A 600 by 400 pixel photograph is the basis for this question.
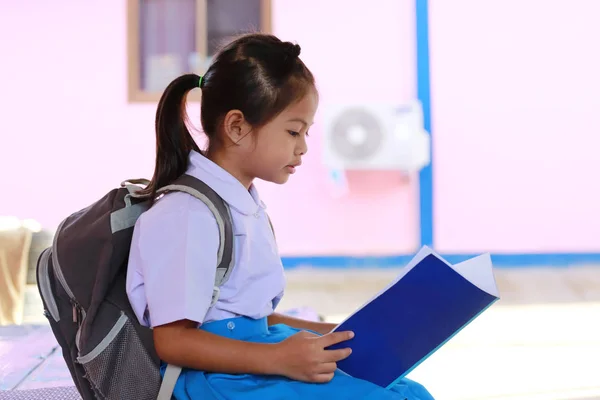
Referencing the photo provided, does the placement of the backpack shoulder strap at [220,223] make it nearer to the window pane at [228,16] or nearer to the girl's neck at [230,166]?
the girl's neck at [230,166]

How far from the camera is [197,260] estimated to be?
117 centimetres

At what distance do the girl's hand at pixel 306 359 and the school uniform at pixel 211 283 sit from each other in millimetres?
16

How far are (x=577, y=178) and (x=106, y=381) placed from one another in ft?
15.8

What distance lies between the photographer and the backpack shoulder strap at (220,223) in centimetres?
121

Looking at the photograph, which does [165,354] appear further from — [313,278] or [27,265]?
[313,278]

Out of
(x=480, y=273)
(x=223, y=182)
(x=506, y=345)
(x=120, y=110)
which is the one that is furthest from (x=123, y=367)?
(x=120, y=110)

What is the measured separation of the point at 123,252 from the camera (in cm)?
125

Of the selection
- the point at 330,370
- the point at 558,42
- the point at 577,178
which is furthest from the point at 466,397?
the point at 558,42

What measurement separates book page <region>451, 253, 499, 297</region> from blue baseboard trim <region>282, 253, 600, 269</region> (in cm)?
416

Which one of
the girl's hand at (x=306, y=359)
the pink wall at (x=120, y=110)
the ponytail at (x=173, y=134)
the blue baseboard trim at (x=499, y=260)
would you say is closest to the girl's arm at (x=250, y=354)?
the girl's hand at (x=306, y=359)

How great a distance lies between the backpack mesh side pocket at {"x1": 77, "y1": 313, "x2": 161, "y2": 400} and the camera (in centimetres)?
121

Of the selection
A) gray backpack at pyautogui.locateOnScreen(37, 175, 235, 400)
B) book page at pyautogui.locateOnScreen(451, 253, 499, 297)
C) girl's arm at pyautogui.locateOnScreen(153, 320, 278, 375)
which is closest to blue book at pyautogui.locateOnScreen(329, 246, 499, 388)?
book page at pyautogui.locateOnScreen(451, 253, 499, 297)

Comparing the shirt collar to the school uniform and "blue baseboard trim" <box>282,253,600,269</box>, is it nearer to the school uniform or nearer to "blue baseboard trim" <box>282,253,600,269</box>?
the school uniform

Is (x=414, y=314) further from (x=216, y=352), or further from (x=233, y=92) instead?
(x=233, y=92)
